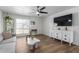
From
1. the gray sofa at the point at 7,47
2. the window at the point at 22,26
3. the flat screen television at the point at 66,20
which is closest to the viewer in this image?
the gray sofa at the point at 7,47

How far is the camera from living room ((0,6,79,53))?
10.6 feet

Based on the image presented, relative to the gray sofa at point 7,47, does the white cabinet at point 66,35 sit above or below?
above

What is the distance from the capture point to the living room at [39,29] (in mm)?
3224

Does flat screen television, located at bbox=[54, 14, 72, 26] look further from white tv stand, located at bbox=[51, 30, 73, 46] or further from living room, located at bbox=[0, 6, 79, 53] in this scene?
white tv stand, located at bbox=[51, 30, 73, 46]

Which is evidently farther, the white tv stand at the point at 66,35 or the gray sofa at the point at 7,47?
the white tv stand at the point at 66,35

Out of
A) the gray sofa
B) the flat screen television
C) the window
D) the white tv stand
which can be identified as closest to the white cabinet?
the white tv stand

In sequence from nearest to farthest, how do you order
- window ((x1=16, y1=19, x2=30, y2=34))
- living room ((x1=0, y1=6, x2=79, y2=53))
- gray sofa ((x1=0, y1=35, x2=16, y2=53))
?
gray sofa ((x1=0, y1=35, x2=16, y2=53)), living room ((x1=0, y1=6, x2=79, y2=53)), window ((x1=16, y1=19, x2=30, y2=34))

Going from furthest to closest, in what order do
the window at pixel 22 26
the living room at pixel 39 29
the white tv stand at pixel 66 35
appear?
the window at pixel 22 26, the white tv stand at pixel 66 35, the living room at pixel 39 29

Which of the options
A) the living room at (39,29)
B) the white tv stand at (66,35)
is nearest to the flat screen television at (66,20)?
the living room at (39,29)

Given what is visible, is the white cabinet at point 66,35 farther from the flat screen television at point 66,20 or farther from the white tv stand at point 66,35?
the flat screen television at point 66,20

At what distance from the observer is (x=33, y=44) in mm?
3273

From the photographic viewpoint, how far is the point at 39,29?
7668mm

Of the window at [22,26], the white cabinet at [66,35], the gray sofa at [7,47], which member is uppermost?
the window at [22,26]
